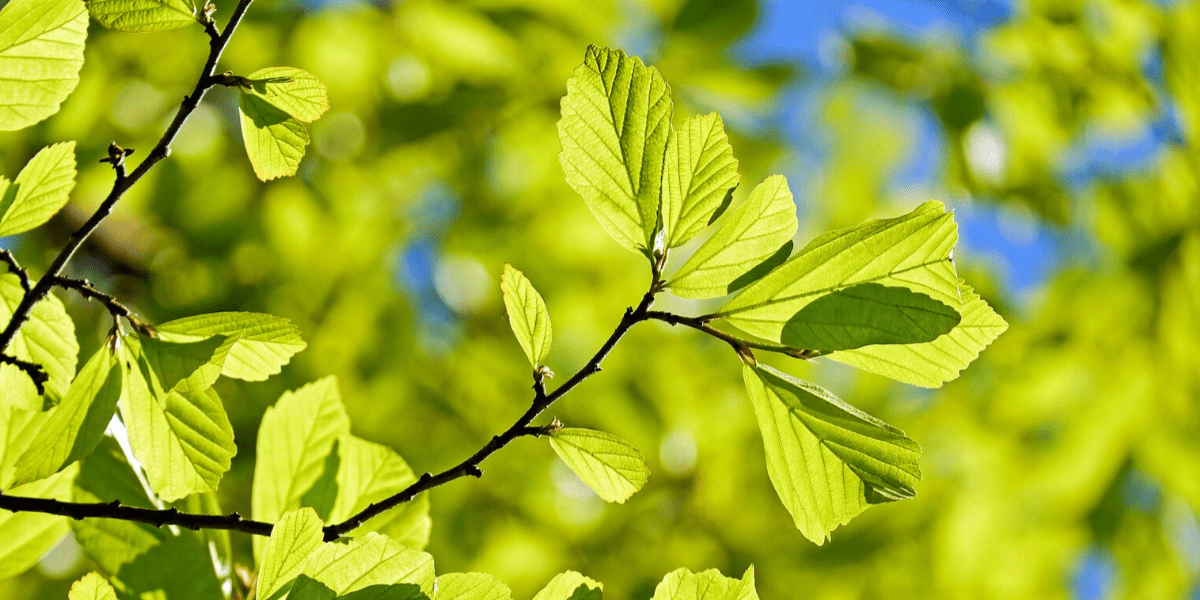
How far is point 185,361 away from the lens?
48 centimetres

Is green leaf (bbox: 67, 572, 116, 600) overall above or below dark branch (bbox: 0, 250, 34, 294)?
below

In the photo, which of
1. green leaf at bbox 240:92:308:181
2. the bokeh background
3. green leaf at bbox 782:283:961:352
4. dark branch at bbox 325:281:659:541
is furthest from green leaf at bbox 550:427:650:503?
the bokeh background

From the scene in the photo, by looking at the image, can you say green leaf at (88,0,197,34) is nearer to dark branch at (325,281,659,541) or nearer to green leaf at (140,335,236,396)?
green leaf at (140,335,236,396)

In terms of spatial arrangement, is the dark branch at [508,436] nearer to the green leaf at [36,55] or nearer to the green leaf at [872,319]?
the green leaf at [872,319]

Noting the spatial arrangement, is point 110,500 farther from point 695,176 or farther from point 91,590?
point 695,176

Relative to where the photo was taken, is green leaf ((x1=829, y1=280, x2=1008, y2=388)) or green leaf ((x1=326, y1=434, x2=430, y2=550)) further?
green leaf ((x1=326, y1=434, x2=430, y2=550))

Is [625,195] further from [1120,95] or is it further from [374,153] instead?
[1120,95]

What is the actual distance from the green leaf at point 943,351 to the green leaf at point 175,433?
0.38 m

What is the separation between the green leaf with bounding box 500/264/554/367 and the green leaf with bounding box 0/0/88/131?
0.27 metres

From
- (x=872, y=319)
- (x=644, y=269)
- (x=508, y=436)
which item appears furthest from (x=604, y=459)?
(x=644, y=269)

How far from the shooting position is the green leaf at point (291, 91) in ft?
1.64

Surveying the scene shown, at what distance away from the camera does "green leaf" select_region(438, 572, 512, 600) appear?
476 mm

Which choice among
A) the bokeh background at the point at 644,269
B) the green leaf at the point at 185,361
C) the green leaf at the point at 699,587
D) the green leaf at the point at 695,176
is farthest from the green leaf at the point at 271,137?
the bokeh background at the point at 644,269

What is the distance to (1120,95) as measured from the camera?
1974 millimetres
